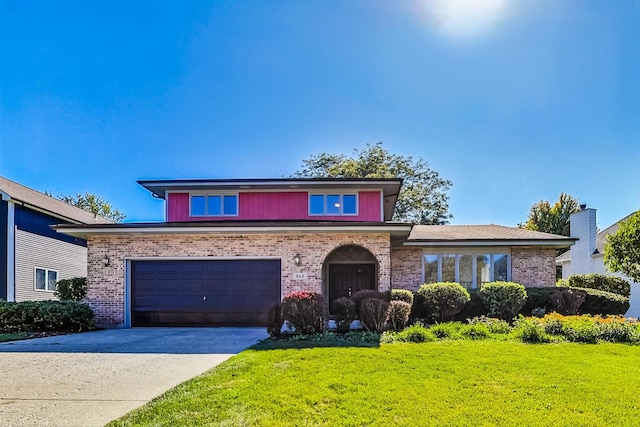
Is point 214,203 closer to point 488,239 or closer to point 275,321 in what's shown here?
point 275,321

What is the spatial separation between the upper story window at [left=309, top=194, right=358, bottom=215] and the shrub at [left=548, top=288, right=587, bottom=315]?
6987mm

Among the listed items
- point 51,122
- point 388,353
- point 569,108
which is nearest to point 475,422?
point 388,353

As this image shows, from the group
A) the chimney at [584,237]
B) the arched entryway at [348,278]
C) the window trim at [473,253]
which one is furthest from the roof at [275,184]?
the chimney at [584,237]

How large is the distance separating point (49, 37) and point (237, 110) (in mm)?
5982

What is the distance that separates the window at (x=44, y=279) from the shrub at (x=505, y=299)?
17.0m

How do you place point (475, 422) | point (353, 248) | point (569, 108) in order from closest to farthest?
1. point (475, 422)
2. point (569, 108)
3. point (353, 248)

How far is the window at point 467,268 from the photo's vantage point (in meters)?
17.9

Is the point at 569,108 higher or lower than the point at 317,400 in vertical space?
higher

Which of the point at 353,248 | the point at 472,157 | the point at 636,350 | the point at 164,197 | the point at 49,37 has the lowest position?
the point at 636,350

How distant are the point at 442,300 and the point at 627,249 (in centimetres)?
Result: 572

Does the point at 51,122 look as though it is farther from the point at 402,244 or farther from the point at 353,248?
the point at 402,244

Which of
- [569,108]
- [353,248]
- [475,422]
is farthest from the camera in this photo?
[353,248]

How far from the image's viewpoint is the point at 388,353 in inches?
316

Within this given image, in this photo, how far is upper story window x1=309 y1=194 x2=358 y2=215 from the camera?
1706 centimetres
